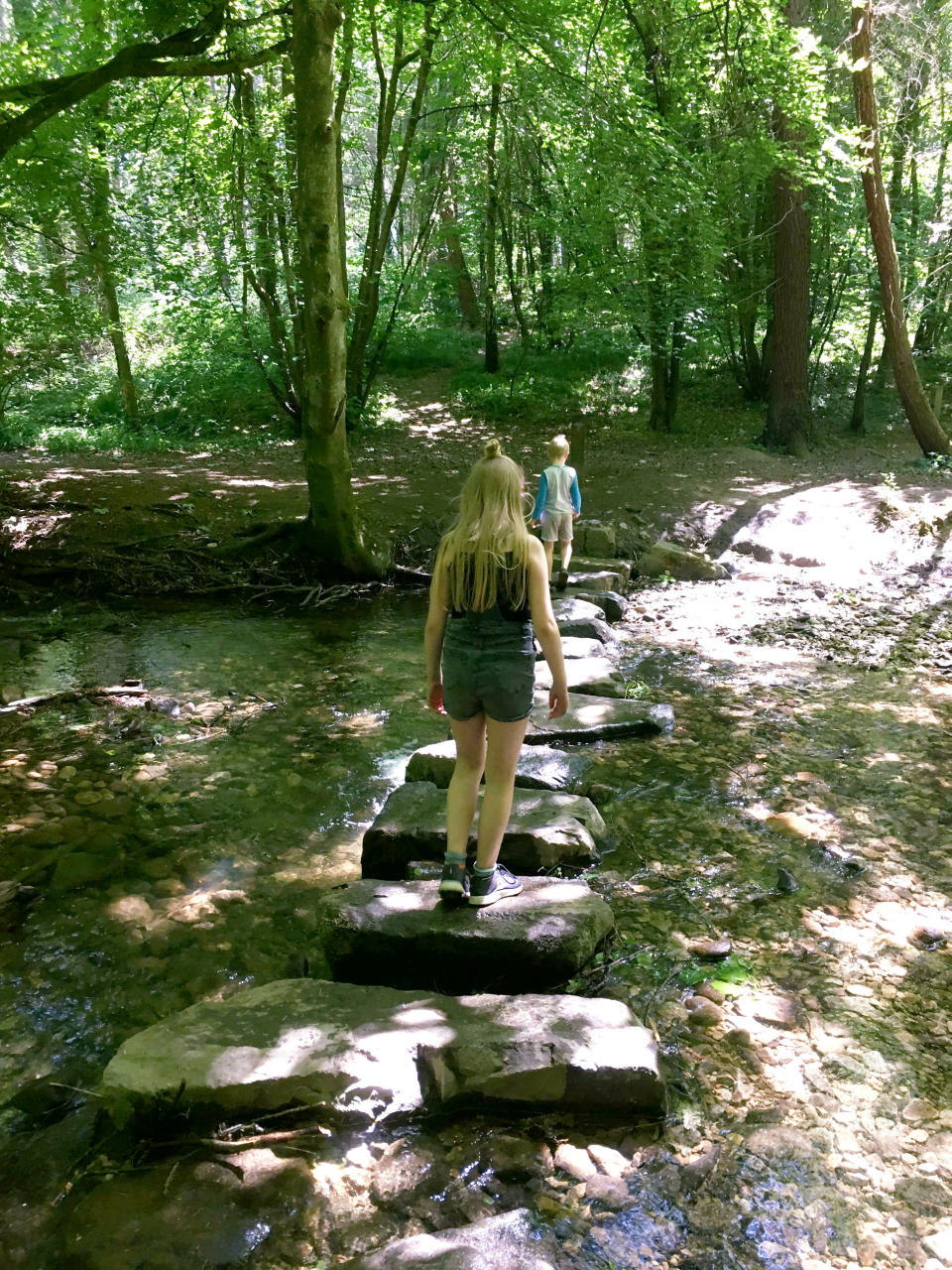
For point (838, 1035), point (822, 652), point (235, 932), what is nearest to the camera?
point (838, 1035)

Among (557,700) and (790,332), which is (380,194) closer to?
(790,332)

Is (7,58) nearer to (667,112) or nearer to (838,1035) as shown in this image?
(667,112)

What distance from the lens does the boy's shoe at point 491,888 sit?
3473 millimetres

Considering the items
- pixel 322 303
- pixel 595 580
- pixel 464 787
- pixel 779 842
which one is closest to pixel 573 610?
pixel 595 580

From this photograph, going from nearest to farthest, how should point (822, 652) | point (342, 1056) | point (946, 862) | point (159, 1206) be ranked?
point (159, 1206), point (342, 1056), point (946, 862), point (822, 652)

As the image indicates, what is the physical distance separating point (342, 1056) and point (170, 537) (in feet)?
27.2

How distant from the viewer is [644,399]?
1884 centimetres

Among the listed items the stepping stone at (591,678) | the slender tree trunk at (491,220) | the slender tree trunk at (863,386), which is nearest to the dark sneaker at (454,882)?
the stepping stone at (591,678)

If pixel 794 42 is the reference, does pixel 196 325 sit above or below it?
below

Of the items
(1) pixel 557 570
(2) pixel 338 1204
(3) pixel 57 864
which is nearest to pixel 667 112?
(1) pixel 557 570

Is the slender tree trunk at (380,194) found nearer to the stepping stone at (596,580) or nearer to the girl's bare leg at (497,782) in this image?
the stepping stone at (596,580)

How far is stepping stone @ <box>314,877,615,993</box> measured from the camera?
3281mm

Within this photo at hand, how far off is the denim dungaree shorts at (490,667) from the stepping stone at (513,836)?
913mm

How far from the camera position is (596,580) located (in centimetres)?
959
